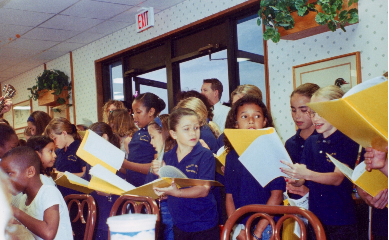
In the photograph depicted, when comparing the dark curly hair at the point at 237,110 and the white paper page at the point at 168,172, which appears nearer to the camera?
the white paper page at the point at 168,172

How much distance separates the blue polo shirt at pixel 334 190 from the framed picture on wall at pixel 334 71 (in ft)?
3.15

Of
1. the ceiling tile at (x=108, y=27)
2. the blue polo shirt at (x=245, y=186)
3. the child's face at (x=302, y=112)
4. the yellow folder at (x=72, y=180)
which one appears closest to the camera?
the blue polo shirt at (x=245, y=186)

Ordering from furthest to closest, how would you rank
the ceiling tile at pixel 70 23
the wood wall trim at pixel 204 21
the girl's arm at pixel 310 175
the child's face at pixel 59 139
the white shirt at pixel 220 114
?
the ceiling tile at pixel 70 23
the wood wall trim at pixel 204 21
the white shirt at pixel 220 114
the child's face at pixel 59 139
the girl's arm at pixel 310 175

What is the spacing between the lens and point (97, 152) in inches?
64.1

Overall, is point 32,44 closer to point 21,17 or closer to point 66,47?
point 66,47

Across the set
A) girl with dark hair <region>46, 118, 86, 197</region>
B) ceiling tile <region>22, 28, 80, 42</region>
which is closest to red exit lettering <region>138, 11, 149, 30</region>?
ceiling tile <region>22, 28, 80, 42</region>

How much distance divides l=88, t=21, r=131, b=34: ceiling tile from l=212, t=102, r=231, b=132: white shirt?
2086mm

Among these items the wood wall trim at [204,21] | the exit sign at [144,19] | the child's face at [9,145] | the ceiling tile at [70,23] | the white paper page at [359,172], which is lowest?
the white paper page at [359,172]

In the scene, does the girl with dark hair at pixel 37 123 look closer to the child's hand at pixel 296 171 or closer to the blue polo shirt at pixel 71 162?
the blue polo shirt at pixel 71 162

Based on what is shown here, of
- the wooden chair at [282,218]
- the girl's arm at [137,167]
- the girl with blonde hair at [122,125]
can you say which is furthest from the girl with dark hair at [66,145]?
the wooden chair at [282,218]

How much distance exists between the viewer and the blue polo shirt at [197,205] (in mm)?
1719

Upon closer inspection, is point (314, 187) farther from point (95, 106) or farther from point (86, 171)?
point (95, 106)

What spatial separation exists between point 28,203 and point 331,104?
1.34 metres

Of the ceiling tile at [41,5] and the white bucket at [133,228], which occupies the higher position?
the ceiling tile at [41,5]
